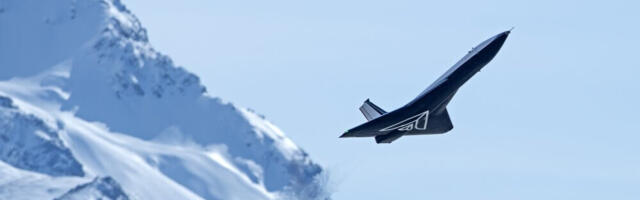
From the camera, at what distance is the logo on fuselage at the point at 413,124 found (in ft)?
238

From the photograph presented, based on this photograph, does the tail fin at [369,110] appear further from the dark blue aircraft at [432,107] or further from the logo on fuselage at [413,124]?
the logo on fuselage at [413,124]

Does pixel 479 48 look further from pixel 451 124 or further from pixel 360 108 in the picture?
pixel 360 108

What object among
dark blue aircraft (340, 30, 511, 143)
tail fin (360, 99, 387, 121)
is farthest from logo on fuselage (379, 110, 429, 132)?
tail fin (360, 99, 387, 121)

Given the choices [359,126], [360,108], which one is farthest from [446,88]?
[360,108]

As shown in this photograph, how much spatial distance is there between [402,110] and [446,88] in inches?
105

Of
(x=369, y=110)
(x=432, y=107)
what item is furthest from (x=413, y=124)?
(x=369, y=110)

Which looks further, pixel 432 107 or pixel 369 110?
pixel 369 110

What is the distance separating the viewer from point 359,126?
231ft

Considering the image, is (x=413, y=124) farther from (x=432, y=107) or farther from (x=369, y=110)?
(x=369, y=110)

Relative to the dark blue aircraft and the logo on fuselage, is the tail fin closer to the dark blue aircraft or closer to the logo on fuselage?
the dark blue aircraft

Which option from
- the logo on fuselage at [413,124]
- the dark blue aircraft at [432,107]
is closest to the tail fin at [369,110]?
the dark blue aircraft at [432,107]

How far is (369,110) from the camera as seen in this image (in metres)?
82.2

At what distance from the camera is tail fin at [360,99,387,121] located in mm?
80875

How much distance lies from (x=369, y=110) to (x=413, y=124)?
8922mm
